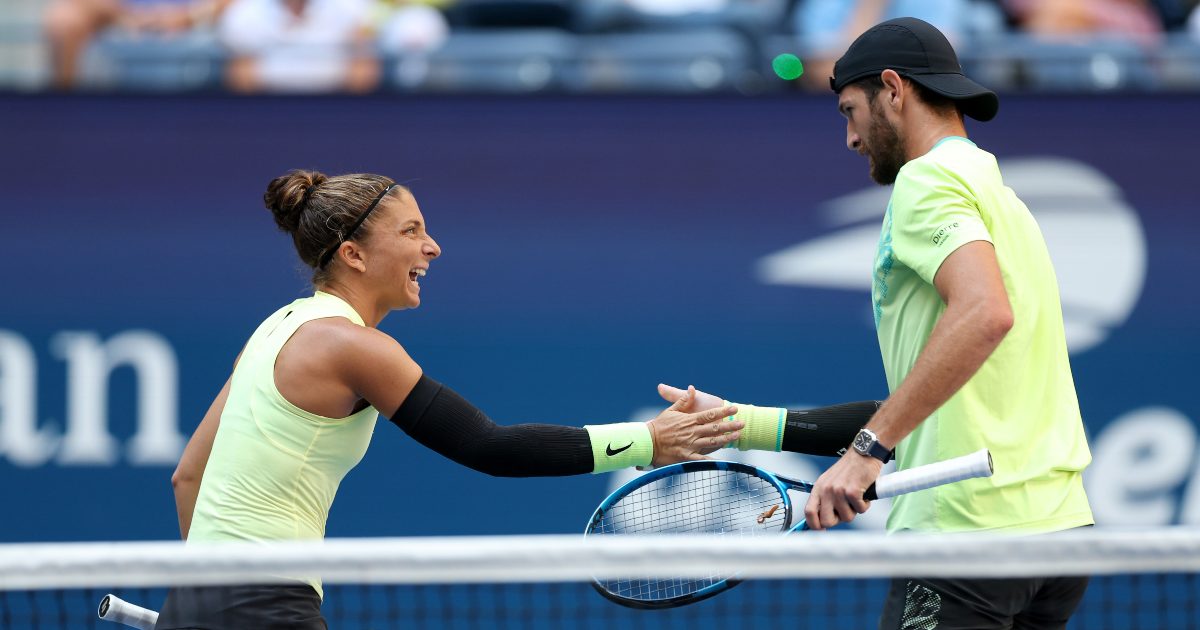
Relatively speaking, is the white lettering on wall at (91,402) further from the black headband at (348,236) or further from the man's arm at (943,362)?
the man's arm at (943,362)

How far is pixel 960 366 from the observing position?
2531mm

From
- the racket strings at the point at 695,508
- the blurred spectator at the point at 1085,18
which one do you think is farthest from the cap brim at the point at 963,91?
the blurred spectator at the point at 1085,18

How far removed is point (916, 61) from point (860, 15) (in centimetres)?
285

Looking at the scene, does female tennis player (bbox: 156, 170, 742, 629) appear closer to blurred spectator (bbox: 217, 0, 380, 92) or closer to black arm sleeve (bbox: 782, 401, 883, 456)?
black arm sleeve (bbox: 782, 401, 883, 456)

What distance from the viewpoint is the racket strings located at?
3.14m

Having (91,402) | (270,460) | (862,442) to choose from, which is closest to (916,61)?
(862,442)

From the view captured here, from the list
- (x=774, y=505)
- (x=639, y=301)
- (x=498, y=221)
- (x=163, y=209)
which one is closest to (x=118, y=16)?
(x=163, y=209)

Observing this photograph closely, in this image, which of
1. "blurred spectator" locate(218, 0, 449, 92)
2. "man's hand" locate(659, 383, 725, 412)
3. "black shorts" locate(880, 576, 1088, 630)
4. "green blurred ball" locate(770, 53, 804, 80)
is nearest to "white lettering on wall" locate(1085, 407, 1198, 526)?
"green blurred ball" locate(770, 53, 804, 80)

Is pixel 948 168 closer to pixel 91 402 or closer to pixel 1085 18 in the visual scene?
pixel 1085 18

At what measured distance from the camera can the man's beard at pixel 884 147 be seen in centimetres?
290

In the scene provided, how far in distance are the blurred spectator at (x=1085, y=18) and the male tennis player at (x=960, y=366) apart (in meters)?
2.97

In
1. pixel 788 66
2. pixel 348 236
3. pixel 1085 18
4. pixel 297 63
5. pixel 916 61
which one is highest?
pixel 1085 18

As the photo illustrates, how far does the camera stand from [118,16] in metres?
5.70

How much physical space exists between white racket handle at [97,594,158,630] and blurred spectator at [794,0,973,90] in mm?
3296
